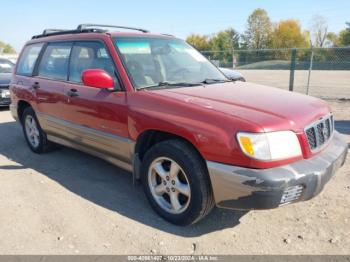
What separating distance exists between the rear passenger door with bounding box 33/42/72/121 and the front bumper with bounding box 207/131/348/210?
2.63 metres

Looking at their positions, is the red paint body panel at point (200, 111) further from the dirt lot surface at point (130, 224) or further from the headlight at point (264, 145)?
the dirt lot surface at point (130, 224)

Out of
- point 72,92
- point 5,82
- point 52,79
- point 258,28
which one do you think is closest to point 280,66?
point 5,82

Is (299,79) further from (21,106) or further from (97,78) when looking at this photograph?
(97,78)

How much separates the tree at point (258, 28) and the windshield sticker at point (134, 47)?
7376 centimetres

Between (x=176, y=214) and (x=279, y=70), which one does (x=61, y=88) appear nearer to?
(x=176, y=214)

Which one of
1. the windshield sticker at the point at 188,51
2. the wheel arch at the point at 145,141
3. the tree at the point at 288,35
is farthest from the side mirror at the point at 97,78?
the tree at the point at 288,35

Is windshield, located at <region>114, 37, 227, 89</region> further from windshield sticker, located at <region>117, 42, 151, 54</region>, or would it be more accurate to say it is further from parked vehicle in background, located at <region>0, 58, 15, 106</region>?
parked vehicle in background, located at <region>0, 58, 15, 106</region>

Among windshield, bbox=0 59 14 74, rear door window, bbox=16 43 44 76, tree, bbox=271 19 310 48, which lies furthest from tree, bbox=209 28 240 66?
rear door window, bbox=16 43 44 76

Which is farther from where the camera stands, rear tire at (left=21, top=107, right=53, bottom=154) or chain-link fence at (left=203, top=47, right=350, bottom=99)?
chain-link fence at (left=203, top=47, right=350, bottom=99)

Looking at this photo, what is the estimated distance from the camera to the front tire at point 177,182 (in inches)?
124

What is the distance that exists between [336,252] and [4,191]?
12.0ft

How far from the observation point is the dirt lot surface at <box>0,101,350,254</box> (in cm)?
313

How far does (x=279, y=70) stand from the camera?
68.3 ft

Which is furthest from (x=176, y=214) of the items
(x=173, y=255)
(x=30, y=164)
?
(x=30, y=164)
